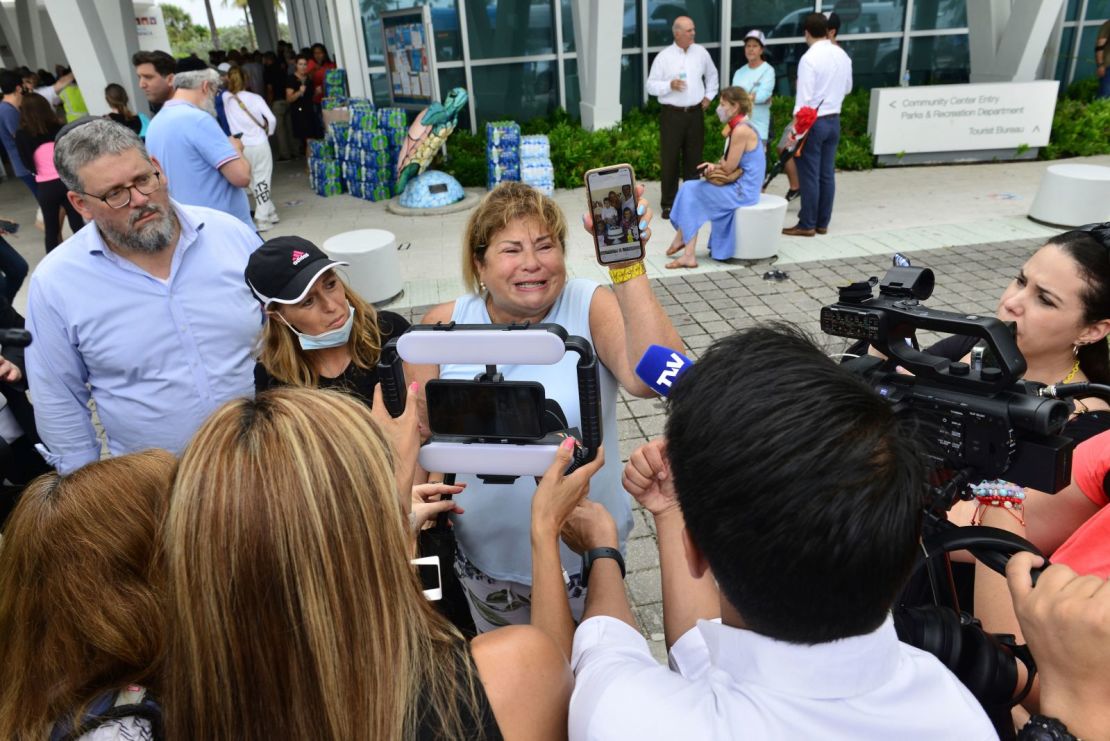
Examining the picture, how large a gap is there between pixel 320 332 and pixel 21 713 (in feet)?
4.67

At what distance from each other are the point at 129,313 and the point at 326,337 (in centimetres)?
72

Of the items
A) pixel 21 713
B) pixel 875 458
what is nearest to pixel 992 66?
pixel 875 458

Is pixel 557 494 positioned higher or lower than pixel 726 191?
higher

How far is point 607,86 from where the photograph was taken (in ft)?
34.3

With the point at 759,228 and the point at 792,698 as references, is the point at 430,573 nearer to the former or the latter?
the point at 792,698

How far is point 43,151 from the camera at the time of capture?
274 inches

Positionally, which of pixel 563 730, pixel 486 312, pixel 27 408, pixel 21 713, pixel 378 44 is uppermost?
pixel 378 44

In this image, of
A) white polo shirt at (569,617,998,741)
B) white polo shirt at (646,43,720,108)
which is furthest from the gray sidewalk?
white polo shirt at (569,617,998,741)

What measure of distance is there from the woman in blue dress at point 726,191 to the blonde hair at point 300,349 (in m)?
4.79

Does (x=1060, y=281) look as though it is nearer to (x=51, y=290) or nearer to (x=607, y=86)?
(x=51, y=290)

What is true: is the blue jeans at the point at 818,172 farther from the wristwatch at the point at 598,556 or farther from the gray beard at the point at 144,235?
the wristwatch at the point at 598,556

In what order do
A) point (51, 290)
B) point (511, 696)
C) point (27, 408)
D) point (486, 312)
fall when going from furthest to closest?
point (27, 408) → point (51, 290) → point (486, 312) → point (511, 696)

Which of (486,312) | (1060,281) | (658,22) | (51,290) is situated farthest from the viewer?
(658,22)

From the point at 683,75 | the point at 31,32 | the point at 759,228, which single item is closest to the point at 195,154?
the point at 759,228
